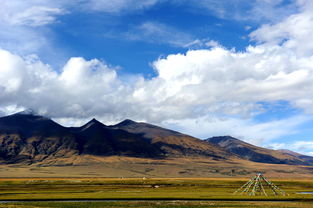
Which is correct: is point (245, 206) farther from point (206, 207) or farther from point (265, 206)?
point (206, 207)

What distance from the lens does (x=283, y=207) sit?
7331cm

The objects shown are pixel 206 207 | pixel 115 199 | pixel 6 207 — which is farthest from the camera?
pixel 115 199

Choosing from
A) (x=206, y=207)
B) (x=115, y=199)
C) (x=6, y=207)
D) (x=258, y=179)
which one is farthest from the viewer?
(x=258, y=179)

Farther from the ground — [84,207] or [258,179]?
[258,179]

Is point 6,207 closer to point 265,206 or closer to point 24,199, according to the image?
point 24,199

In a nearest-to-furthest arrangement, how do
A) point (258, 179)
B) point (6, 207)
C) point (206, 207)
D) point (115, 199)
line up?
point (6, 207)
point (206, 207)
point (115, 199)
point (258, 179)

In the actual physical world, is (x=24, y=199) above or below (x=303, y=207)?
below

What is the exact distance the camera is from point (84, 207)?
73.1 metres

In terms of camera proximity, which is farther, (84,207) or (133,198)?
(133,198)

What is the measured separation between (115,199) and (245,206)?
3632 cm

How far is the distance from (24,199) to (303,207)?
73.7 metres

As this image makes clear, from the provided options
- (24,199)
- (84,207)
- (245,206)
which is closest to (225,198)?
(245,206)

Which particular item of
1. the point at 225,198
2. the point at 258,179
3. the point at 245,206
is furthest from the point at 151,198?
the point at 258,179

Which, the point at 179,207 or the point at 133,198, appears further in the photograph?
the point at 133,198
